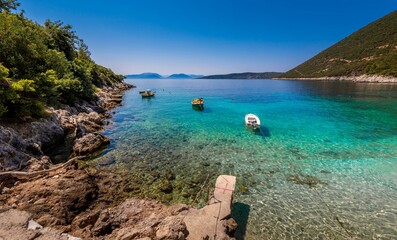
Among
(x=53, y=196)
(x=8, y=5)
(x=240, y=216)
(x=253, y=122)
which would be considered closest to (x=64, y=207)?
(x=53, y=196)

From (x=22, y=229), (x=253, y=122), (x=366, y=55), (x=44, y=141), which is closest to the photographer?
(x=22, y=229)

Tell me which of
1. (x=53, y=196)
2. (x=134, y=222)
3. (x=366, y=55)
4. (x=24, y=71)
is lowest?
(x=134, y=222)

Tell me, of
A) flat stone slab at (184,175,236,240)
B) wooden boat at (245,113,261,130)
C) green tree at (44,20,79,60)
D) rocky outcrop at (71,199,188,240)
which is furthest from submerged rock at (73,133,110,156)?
green tree at (44,20,79,60)

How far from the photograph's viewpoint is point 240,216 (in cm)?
994

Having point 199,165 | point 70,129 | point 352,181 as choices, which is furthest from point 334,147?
point 70,129

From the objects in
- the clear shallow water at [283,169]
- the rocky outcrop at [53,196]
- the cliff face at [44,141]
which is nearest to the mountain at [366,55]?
the clear shallow water at [283,169]

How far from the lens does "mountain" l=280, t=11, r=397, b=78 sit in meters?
111

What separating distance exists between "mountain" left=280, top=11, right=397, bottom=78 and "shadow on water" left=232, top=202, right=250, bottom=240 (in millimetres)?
138218

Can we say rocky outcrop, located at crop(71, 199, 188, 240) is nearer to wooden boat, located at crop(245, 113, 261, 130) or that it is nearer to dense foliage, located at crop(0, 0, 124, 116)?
dense foliage, located at crop(0, 0, 124, 116)

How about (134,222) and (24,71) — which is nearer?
(134,222)

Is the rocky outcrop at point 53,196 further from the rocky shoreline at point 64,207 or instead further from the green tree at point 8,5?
the green tree at point 8,5

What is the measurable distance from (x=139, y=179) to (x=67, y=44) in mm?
48965

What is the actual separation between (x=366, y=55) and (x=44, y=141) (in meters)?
197

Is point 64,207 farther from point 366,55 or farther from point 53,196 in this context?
point 366,55
